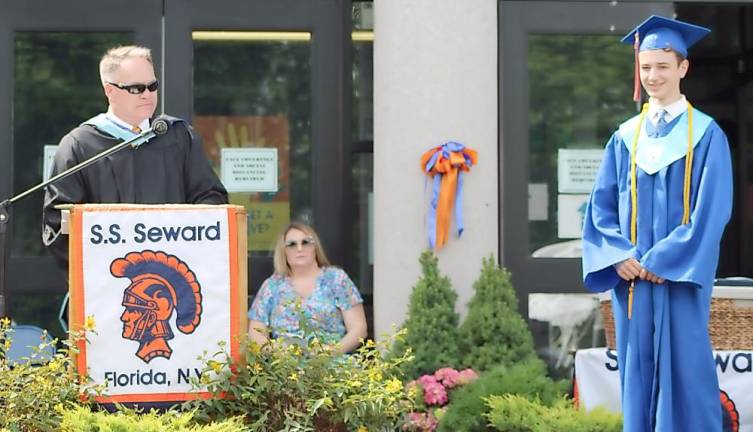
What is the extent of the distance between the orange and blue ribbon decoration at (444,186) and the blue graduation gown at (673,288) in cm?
168

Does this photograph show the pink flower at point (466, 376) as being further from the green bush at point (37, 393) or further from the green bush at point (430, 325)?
the green bush at point (37, 393)

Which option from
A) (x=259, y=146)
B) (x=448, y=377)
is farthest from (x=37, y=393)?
(x=259, y=146)

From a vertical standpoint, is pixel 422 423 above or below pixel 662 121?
below

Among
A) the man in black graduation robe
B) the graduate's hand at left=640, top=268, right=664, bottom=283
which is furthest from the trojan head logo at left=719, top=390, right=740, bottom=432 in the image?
the man in black graduation robe

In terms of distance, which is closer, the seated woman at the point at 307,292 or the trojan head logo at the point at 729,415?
the trojan head logo at the point at 729,415

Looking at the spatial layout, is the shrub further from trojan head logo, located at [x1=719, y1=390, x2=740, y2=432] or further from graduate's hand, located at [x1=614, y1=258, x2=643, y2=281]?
trojan head logo, located at [x1=719, y1=390, x2=740, y2=432]

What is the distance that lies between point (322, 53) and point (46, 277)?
78.4 inches

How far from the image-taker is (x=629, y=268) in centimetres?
466

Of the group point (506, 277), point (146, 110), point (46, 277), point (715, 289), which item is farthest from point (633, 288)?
point (46, 277)

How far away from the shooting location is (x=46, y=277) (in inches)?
263

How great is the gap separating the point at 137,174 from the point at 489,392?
6.35ft

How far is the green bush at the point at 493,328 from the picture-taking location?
603 cm

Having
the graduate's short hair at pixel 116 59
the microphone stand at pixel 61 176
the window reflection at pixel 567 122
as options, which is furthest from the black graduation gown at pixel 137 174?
the window reflection at pixel 567 122

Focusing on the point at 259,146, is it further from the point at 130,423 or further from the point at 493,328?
the point at 130,423
